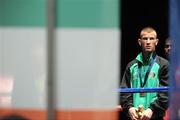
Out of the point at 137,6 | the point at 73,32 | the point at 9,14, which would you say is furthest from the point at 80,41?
the point at 137,6

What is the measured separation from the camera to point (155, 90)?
4.94 meters

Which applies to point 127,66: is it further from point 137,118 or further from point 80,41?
point 80,41

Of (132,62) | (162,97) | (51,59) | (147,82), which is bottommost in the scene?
(162,97)

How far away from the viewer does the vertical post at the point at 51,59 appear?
3.45 m

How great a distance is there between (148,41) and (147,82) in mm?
412

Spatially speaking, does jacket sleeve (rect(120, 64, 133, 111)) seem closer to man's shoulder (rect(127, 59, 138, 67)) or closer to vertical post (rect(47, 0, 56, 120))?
man's shoulder (rect(127, 59, 138, 67))

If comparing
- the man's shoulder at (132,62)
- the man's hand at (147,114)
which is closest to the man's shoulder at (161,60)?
the man's shoulder at (132,62)

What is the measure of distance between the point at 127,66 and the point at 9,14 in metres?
1.78

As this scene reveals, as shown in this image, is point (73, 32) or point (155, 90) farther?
point (155, 90)

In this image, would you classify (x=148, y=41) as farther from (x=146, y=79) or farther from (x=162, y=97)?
(x=162, y=97)

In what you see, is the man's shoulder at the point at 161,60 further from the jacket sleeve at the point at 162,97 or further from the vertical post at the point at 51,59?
the vertical post at the point at 51,59

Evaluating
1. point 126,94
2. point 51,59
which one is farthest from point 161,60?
point 51,59

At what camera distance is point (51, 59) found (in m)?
3.45

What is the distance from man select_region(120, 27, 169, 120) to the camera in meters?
4.94
